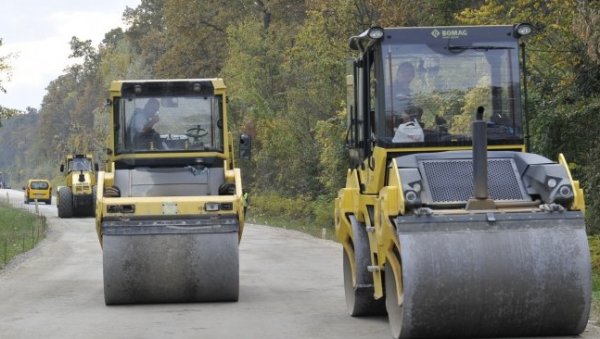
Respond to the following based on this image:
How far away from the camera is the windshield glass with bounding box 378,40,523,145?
11.6m

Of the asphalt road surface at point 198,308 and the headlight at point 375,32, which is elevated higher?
the headlight at point 375,32

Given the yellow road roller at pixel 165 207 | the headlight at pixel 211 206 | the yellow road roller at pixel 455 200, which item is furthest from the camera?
the headlight at pixel 211 206

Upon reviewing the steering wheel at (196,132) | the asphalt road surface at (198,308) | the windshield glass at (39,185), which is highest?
the steering wheel at (196,132)

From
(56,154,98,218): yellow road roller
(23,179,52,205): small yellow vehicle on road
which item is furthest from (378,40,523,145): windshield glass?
(23,179,52,205): small yellow vehicle on road

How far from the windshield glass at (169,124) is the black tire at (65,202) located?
99.5ft

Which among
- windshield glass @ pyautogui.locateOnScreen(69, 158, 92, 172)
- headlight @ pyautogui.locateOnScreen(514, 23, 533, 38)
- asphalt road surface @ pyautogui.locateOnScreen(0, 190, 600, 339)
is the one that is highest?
headlight @ pyautogui.locateOnScreen(514, 23, 533, 38)

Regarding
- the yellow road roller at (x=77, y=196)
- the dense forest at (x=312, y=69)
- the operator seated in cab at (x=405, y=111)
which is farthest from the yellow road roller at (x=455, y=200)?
the yellow road roller at (x=77, y=196)

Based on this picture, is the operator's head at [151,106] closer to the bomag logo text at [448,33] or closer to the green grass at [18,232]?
the bomag logo text at [448,33]

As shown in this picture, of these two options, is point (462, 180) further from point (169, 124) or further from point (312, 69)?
point (312, 69)

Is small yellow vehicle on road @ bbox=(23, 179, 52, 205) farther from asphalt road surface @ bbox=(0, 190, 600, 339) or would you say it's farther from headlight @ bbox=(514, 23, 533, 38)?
headlight @ bbox=(514, 23, 533, 38)

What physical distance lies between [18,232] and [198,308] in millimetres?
23540

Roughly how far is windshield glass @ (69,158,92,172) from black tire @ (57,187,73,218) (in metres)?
3.10

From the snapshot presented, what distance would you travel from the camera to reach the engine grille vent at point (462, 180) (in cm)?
1060

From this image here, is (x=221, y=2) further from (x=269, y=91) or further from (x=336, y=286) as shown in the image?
(x=336, y=286)
